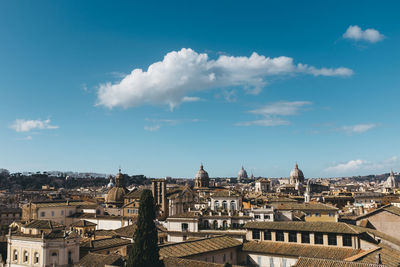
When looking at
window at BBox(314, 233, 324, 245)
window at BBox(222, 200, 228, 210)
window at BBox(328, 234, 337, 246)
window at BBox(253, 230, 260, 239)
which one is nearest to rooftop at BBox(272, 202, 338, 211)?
window at BBox(222, 200, 228, 210)

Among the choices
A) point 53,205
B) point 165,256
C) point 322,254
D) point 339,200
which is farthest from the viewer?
point 339,200

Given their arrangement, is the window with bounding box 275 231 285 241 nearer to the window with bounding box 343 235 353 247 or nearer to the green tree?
the window with bounding box 343 235 353 247

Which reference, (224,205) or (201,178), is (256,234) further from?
(201,178)

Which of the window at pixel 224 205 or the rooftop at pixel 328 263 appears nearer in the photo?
the rooftop at pixel 328 263

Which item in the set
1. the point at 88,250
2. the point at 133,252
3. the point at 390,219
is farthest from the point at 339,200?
the point at 133,252

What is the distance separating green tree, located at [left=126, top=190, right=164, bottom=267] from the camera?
1299 inches

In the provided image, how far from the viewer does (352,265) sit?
3127cm

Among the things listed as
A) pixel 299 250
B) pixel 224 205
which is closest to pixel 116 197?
pixel 224 205

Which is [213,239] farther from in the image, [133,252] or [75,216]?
[75,216]

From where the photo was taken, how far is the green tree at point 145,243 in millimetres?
33000

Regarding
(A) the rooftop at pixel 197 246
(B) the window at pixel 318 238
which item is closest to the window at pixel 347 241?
(B) the window at pixel 318 238

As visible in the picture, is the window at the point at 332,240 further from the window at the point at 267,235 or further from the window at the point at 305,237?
the window at the point at 267,235

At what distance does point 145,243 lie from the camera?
3356 centimetres

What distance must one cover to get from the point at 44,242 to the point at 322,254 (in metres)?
28.5
